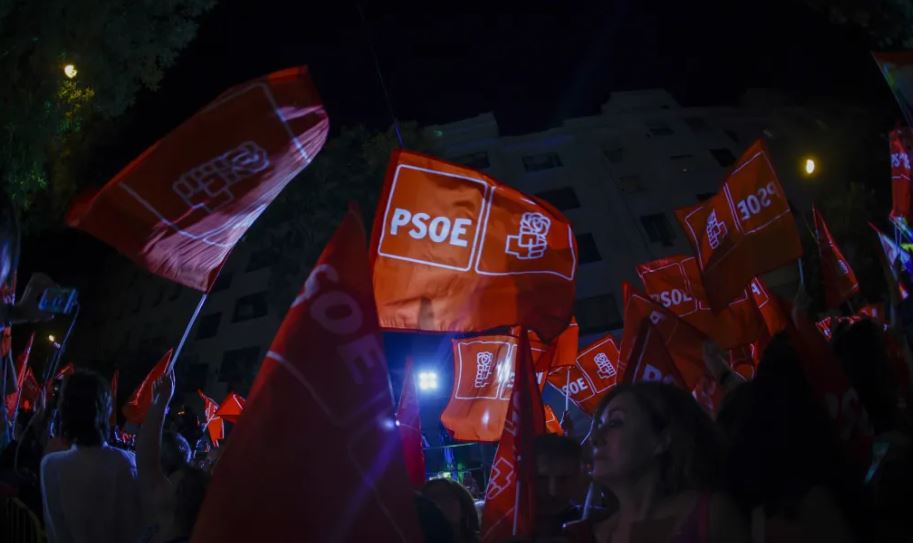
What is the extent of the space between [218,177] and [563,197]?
1076 inches

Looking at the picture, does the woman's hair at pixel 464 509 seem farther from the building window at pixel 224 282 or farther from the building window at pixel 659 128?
the building window at pixel 224 282

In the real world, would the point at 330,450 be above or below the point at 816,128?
below

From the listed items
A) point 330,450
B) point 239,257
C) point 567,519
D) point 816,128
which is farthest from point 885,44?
point 239,257

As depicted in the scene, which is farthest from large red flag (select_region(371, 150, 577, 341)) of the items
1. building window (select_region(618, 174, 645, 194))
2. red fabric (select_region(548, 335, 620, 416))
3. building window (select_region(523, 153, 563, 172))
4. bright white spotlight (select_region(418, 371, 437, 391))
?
building window (select_region(523, 153, 563, 172))

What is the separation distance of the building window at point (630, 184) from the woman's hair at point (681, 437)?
2873 cm

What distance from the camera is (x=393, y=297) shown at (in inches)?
217

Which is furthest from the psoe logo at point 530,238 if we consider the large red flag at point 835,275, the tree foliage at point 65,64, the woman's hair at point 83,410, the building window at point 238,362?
the building window at point 238,362

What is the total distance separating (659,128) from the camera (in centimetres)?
3300

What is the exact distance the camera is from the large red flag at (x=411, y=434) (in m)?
5.10

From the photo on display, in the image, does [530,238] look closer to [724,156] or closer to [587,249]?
[587,249]

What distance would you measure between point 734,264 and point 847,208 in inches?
724

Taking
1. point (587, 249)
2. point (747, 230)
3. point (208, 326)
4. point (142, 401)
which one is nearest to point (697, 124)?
point (587, 249)

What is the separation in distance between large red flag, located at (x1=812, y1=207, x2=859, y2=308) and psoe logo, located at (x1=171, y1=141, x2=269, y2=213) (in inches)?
322

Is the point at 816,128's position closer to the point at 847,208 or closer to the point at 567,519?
the point at 847,208
